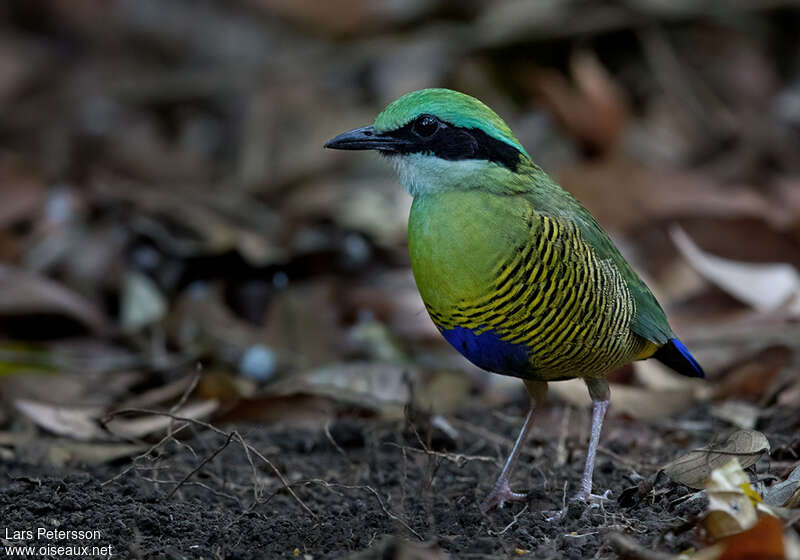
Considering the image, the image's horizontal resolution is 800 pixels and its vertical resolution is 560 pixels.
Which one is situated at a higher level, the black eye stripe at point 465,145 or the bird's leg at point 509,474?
the black eye stripe at point 465,145

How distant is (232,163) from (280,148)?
2.06ft

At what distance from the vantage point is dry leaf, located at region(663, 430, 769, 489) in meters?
3.70

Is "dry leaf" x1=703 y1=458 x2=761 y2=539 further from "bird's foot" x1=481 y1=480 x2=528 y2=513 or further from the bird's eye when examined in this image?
the bird's eye

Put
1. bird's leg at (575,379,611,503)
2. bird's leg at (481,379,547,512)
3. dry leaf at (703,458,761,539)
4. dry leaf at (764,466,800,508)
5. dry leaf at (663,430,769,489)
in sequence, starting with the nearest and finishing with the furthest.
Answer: dry leaf at (703,458,761,539) → dry leaf at (764,466,800,508) → dry leaf at (663,430,769,489) → bird's leg at (575,379,611,503) → bird's leg at (481,379,547,512)

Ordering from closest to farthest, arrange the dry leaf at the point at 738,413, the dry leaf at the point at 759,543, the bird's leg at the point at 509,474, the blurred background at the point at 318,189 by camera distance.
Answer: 1. the dry leaf at the point at 759,543
2. the bird's leg at the point at 509,474
3. the dry leaf at the point at 738,413
4. the blurred background at the point at 318,189

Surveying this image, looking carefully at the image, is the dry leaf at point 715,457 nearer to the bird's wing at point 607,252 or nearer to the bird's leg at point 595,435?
the bird's leg at point 595,435

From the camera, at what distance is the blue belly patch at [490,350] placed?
3889mm

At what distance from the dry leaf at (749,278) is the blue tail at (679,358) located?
1.74m

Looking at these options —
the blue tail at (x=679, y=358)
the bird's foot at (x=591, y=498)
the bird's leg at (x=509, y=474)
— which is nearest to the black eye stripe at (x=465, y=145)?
the bird's leg at (x=509, y=474)

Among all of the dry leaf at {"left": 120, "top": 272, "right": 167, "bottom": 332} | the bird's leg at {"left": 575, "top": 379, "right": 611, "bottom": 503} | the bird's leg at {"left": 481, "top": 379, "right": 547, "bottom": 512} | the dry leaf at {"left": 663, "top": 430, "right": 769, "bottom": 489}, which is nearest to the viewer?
the dry leaf at {"left": 663, "top": 430, "right": 769, "bottom": 489}

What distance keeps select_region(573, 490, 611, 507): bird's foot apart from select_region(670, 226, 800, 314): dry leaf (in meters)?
2.66

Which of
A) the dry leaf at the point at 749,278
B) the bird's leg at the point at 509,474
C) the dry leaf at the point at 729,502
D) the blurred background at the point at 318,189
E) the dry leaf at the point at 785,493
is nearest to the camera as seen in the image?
the dry leaf at the point at 729,502

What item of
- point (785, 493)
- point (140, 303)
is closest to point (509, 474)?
point (785, 493)

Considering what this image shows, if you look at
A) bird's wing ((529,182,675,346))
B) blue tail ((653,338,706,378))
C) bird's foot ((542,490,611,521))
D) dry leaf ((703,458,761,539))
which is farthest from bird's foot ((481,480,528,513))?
dry leaf ((703,458,761,539))
